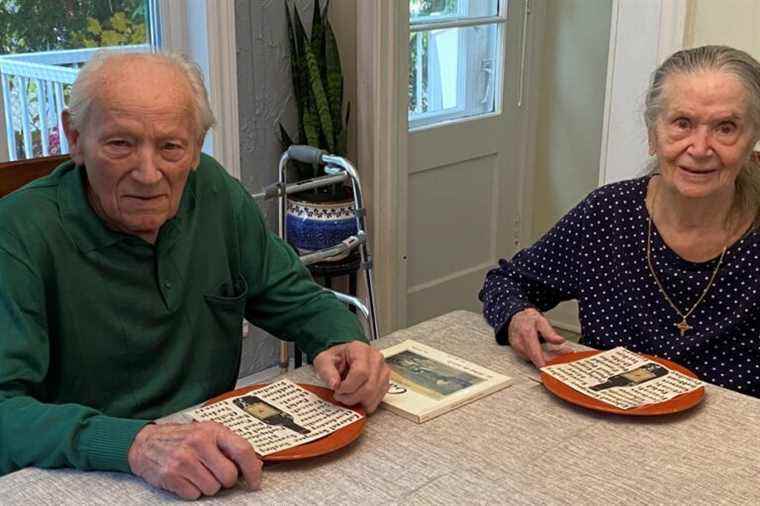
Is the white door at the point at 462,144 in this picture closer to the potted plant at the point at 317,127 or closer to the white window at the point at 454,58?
the white window at the point at 454,58

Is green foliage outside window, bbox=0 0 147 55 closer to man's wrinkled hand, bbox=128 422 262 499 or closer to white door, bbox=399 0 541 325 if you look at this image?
white door, bbox=399 0 541 325

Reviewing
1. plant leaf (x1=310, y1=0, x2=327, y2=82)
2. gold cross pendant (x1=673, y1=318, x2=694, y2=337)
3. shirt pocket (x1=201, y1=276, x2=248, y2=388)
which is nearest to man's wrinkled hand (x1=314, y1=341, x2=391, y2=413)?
shirt pocket (x1=201, y1=276, x2=248, y2=388)

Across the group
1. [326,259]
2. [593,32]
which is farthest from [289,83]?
[593,32]

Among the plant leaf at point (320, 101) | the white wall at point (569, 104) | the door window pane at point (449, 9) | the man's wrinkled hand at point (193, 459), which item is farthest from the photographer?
the white wall at point (569, 104)

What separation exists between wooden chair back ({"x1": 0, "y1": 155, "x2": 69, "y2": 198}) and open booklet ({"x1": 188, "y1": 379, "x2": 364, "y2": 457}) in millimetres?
700

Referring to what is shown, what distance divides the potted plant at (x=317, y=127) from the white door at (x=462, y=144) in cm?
40

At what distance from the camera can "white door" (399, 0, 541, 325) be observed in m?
3.48

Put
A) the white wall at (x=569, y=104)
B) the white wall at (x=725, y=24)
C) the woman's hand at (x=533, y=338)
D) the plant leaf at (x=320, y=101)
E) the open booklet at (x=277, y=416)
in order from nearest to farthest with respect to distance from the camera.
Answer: the open booklet at (x=277, y=416)
the woman's hand at (x=533, y=338)
the white wall at (x=725, y=24)
the plant leaf at (x=320, y=101)
the white wall at (x=569, y=104)

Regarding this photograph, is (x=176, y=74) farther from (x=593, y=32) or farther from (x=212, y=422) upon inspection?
(x=593, y=32)

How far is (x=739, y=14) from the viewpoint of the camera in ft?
8.04

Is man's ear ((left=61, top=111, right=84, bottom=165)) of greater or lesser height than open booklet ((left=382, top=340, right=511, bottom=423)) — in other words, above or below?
above

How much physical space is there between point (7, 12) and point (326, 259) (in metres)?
1.07

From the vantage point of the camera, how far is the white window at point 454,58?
342cm

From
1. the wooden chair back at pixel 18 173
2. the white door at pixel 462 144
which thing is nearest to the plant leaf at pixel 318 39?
the white door at pixel 462 144
